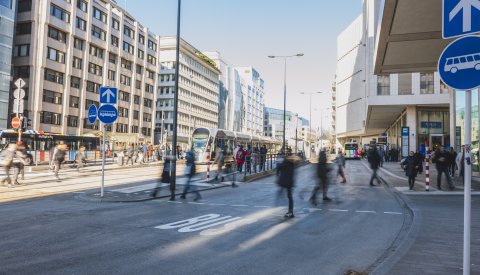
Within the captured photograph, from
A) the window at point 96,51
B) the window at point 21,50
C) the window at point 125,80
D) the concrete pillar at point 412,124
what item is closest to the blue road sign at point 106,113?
the concrete pillar at point 412,124

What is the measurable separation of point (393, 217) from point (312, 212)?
1.92 meters

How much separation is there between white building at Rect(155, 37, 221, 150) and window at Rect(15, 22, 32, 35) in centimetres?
3572

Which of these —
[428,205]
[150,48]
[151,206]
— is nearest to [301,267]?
[151,206]

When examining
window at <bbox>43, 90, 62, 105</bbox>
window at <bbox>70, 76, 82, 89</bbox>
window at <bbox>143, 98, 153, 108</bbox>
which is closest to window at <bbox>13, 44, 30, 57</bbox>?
window at <bbox>43, 90, 62, 105</bbox>

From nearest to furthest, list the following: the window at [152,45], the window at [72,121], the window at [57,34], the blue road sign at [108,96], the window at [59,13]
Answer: the blue road sign at [108,96]
the window at [59,13]
the window at [57,34]
the window at [72,121]
the window at [152,45]

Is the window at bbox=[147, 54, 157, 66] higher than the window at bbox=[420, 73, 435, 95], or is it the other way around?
the window at bbox=[147, 54, 157, 66]

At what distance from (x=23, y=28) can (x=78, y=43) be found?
26.3 ft

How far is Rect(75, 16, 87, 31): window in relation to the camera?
55.7 meters

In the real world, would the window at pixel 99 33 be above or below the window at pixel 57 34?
above

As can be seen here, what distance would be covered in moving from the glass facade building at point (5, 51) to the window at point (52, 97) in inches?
216

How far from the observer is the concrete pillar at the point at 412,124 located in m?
41.3

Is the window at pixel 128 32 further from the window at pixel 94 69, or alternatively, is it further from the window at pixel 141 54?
the window at pixel 94 69

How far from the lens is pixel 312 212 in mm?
10023

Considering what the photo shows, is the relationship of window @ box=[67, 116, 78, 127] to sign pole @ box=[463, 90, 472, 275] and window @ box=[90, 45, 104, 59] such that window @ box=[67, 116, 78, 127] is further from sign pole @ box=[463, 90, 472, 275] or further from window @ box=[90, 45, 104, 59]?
sign pole @ box=[463, 90, 472, 275]
